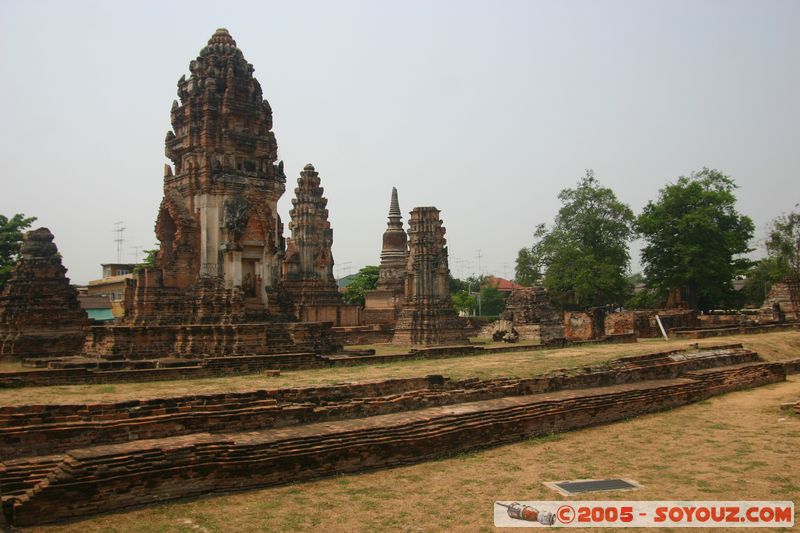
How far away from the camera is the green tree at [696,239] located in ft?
121

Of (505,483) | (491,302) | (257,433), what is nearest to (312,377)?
(257,433)

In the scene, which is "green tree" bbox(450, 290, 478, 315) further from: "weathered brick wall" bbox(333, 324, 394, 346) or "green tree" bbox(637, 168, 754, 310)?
"weathered brick wall" bbox(333, 324, 394, 346)

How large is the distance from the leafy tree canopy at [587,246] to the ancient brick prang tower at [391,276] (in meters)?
8.58

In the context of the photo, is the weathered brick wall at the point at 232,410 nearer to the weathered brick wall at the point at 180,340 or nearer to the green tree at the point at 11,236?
the weathered brick wall at the point at 180,340

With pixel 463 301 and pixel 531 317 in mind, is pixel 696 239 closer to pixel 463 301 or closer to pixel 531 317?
pixel 531 317

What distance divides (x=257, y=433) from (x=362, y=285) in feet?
145

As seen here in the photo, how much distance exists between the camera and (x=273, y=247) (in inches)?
767

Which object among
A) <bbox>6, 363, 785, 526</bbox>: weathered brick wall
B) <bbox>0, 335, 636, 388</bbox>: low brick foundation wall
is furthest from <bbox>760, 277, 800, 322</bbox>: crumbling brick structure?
<bbox>6, 363, 785, 526</bbox>: weathered brick wall

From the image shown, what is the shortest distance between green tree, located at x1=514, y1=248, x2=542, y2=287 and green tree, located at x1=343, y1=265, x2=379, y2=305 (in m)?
9.98

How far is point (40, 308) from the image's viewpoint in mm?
20953

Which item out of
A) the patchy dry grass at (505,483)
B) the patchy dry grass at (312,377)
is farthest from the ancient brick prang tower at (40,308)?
the patchy dry grass at (505,483)

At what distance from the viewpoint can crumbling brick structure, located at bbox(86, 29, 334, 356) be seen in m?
17.0

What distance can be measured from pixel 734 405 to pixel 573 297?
2809 centimetres

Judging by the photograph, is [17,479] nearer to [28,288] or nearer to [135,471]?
[135,471]
